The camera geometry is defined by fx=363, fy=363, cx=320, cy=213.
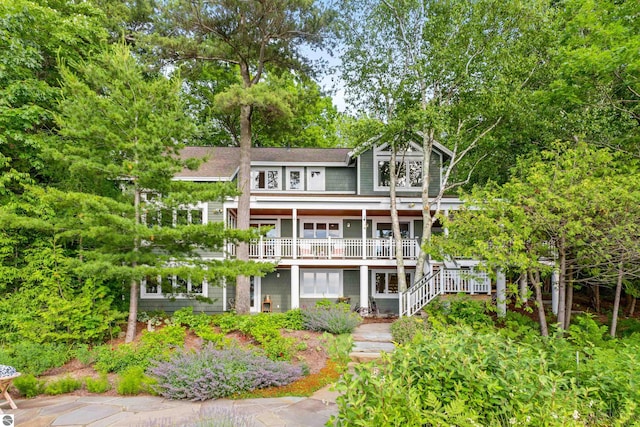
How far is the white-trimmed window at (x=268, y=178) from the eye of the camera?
1638 centimetres

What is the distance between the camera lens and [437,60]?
40.4 feet

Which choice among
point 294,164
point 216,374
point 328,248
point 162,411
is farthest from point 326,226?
point 162,411

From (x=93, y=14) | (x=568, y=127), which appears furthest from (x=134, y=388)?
(x=568, y=127)

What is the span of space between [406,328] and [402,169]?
7757 mm

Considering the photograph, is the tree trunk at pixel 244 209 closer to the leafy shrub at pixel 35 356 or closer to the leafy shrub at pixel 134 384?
the leafy shrub at pixel 35 356

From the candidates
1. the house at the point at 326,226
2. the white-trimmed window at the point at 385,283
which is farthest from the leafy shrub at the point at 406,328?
the white-trimmed window at the point at 385,283

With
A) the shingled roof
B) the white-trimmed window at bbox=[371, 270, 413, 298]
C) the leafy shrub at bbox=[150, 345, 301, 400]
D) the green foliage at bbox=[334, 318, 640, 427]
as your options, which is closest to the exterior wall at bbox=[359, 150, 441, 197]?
the shingled roof

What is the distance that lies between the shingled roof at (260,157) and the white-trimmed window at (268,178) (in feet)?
1.53

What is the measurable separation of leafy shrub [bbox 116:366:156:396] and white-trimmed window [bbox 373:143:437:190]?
1155cm

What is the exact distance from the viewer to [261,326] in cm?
927

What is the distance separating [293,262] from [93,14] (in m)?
11.3

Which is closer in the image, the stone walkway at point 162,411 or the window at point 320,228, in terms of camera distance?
the stone walkway at point 162,411

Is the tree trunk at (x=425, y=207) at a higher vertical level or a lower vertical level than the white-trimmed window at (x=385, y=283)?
higher

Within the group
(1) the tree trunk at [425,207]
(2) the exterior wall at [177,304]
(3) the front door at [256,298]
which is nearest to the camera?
(1) the tree trunk at [425,207]
